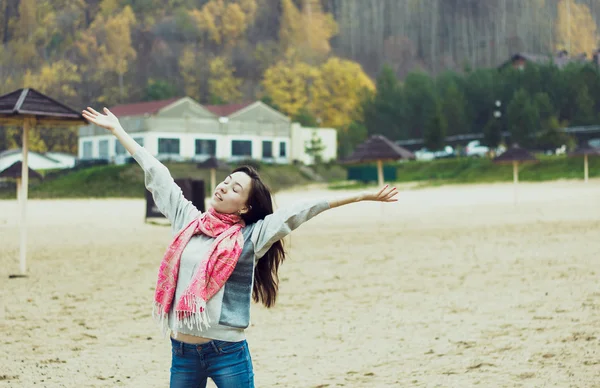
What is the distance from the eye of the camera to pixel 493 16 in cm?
17788

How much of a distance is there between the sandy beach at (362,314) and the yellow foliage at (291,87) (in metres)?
80.3

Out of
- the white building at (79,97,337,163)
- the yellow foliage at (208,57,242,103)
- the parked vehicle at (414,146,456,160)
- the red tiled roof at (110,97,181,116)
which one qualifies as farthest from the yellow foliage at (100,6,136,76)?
the parked vehicle at (414,146,456,160)

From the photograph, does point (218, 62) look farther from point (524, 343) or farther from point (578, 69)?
point (524, 343)

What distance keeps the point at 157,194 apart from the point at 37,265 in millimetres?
10688

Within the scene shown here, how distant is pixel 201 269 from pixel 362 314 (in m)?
5.72

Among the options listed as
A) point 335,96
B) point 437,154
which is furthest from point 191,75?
point 437,154

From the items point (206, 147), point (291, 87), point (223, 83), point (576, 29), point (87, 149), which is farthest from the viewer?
point (576, 29)

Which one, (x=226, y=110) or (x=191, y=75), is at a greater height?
(x=191, y=75)

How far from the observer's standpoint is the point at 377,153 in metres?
26.3

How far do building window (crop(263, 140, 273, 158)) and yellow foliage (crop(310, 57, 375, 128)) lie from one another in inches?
1229

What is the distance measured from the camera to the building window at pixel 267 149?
65.9 metres

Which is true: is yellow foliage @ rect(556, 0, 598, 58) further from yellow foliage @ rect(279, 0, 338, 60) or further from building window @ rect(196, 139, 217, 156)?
building window @ rect(196, 139, 217, 156)

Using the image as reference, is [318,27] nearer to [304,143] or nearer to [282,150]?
[304,143]

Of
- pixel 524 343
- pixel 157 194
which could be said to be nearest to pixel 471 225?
pixel 524 343
